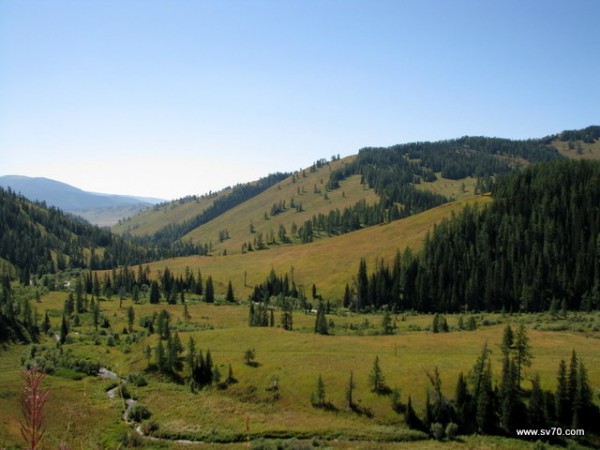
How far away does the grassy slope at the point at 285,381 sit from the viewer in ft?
243

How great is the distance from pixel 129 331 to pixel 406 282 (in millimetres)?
103948

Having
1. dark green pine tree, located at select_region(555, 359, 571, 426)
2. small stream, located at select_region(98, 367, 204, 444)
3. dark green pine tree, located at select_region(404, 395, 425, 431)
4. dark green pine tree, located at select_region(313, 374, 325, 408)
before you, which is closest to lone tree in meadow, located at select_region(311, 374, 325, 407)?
dark green pine tree, located at select_region(313, 374, 325, 408)

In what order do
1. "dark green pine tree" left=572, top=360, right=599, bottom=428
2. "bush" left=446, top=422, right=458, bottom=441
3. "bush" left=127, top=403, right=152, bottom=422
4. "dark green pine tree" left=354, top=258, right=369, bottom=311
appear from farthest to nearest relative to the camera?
"dark green pine tree" left=354, top=258, right=369, bottom=311 < "bush" left=127, top=403, right=152, bottom=422 < "bush" left=446, top=422, right=458, bottom=441 < "dark green pine tree" left=572, top=360, right=599, bottom=428

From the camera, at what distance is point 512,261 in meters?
171

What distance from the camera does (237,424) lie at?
7619 cm

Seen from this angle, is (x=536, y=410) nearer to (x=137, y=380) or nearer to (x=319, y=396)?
(x=319, y=396)

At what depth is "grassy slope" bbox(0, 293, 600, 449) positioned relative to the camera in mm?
74188

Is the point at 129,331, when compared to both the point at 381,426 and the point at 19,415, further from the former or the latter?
the point at 381,426

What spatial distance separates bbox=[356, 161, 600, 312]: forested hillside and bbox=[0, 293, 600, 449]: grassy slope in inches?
1534

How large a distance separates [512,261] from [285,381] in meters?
119

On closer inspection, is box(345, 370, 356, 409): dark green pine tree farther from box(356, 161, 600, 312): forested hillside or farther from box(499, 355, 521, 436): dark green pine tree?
box(356, 161, 600, 312): forested hillside

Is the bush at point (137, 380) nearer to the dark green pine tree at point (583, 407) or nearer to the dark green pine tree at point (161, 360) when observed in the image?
the dark green pine tree at point (161, 360)

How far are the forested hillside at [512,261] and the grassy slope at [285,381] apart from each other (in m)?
39.0

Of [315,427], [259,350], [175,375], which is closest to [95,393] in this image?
[175,375]
